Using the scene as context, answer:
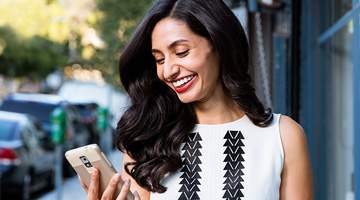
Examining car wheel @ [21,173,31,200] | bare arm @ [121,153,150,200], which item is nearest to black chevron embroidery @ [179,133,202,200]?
bare arm @ [121,153,150,200]

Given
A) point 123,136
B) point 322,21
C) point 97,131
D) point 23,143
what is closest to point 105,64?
point 23,143

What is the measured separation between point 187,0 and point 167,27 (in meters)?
0.10

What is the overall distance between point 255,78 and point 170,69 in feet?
8.16

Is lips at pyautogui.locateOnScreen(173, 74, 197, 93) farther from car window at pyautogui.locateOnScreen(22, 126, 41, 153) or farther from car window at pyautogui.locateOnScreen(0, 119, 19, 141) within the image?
car window at pyautogui.locateOnScreen(22, 126, 41, 153)

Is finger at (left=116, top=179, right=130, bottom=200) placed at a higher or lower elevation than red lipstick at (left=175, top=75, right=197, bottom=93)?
lower

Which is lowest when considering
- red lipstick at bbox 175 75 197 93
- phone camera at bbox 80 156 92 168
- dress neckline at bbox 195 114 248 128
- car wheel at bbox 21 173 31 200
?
car wheel at bbox 21 173 31 200

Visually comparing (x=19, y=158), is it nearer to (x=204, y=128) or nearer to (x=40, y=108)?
(x=40, y=108)

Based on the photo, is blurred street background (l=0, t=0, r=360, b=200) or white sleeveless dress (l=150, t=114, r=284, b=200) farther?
blurred street background (l=0, t=0, r=360, b=200)

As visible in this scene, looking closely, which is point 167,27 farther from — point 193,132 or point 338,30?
point 338,30

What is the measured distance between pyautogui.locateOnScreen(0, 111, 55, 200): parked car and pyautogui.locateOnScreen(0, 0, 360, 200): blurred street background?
0.06 feet

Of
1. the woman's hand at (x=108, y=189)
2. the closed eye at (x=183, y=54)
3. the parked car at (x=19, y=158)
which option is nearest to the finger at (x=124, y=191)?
the woman's hand at (x=108, y=189)

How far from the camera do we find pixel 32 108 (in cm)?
1750

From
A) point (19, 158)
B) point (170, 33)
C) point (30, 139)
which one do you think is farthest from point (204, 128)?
point (30, 139)

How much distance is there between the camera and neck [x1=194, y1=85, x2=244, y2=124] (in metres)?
2.28
